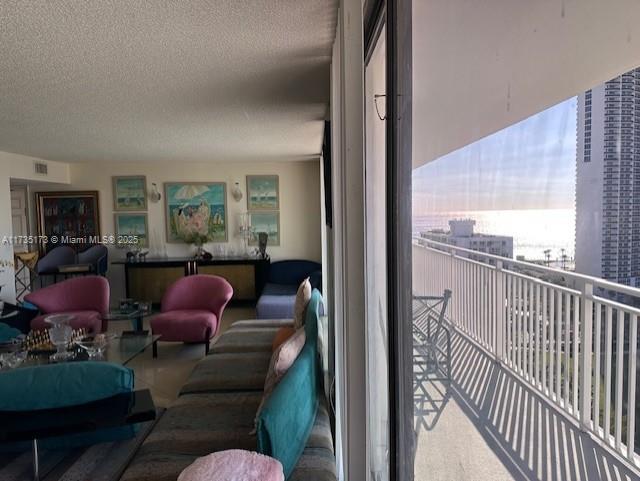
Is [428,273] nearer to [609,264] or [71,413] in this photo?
[609,264]

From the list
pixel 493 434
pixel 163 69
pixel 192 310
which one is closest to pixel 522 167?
pixel 493 434

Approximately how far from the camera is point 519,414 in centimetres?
52

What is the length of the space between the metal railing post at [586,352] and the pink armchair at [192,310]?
169 inches

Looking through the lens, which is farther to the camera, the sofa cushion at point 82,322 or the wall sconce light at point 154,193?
the wall sconce light at point 154,193

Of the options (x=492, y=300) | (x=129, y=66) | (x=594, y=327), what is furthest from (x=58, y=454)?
(x=594, y=327)

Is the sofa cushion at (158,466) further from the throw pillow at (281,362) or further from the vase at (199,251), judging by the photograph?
the vase at (199,251)

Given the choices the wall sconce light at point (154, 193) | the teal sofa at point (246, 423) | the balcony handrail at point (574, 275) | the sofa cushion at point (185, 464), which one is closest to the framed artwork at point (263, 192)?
the wall sconce light at point (154, 193)

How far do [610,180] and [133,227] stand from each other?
718cm

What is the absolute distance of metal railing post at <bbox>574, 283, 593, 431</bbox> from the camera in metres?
0.37

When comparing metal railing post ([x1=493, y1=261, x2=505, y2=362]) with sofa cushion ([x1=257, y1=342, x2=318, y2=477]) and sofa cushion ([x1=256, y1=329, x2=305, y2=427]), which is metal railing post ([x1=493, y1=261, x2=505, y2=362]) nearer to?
sofa cushion ([x1=257, y1=342, x2=318, y2=477])

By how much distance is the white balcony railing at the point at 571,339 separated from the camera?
332mm

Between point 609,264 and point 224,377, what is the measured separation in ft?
8.61

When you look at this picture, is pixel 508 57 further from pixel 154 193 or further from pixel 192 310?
pixel 154 193

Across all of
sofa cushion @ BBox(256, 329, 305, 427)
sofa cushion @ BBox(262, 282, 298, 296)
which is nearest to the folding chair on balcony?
sofa cushion @ BBox(256, 329, 305, 427)
